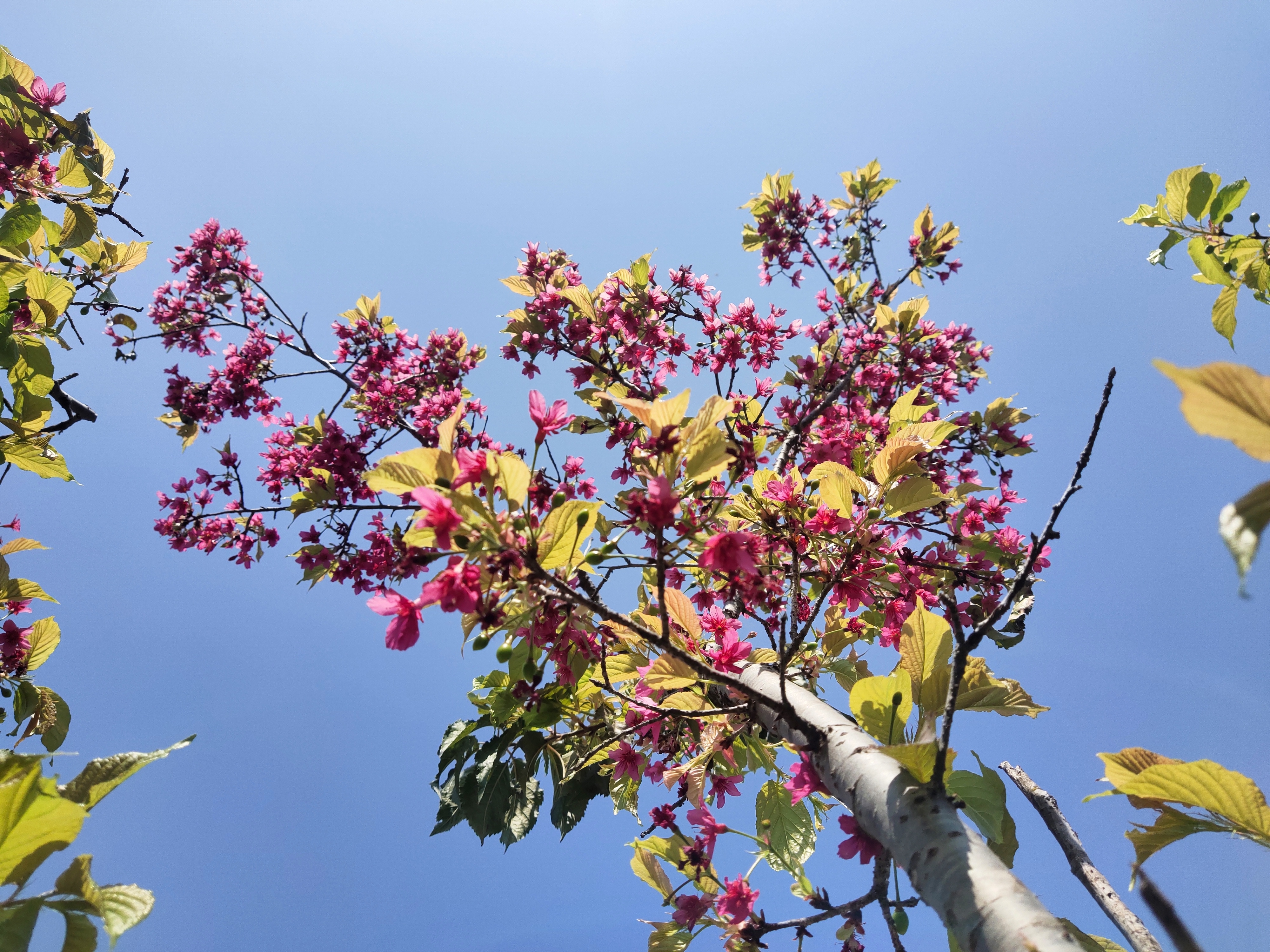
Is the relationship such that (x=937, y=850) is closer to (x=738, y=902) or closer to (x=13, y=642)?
(x=738, y=902)

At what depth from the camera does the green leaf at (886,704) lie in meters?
1.39

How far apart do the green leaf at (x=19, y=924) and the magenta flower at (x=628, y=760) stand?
188 centimetres

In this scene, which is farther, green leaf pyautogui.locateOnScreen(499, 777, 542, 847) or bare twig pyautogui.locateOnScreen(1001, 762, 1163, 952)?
green leaf pyautogui.locateOnScreen(499, 777, 542, 847)

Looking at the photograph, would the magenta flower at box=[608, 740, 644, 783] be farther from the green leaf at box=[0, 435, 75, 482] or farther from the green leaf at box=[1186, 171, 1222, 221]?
the green leaf at box=[1186, 171, 1222, 221]

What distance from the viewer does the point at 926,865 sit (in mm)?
1083

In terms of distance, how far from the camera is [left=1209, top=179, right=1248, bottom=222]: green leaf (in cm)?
264

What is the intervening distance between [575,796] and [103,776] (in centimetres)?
221

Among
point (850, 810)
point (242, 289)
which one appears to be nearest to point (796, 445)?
point (850, 810)

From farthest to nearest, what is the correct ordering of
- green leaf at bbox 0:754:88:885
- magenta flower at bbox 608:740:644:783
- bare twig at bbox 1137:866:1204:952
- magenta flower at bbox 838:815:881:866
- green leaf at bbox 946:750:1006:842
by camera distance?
magenta flower at bbox 608:740:644:783 < magenta flower at bbox 838:815:881:866 < green leaf at bbox 946:750:1006:842 < green leaf at bbox 0:754:88:885 < bare twig at bbox 1137:866:1204:952

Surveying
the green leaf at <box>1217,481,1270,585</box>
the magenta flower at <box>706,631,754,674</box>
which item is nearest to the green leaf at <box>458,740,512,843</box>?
the magenta flower at <box>706,631,754,674</box>

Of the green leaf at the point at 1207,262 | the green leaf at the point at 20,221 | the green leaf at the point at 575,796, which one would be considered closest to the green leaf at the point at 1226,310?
the green leaf at the point at 1207,262

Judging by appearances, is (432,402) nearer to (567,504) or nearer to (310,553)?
(310,553)

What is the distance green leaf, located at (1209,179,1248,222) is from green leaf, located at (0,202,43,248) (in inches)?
212

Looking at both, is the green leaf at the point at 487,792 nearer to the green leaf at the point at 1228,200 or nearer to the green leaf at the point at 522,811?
the green leaf at the point at 522,811
